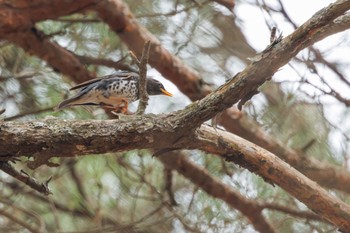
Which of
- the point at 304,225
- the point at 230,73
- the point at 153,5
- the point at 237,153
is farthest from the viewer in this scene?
the point at 153,5

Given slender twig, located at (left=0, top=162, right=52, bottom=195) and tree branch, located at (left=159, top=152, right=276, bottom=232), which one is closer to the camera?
slender twig, located at (left=0, top=162, right=52, bottom=195)

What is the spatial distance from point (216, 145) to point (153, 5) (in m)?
1.12

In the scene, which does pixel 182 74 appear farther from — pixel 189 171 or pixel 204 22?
pixel 189 171

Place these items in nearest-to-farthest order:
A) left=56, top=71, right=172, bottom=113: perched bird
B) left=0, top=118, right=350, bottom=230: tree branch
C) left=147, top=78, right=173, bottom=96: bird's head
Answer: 1. left=0, top=118, right=350, bottom=230: tree branch
2. left=56, top=71, right=172, bottom=113: perched bird
3. left=147, top=78, right=173, bottom=96: bird's head

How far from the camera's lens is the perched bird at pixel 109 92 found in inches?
84.4

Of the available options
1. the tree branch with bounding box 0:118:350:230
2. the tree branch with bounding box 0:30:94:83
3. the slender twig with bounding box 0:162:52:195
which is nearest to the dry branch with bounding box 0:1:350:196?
the tree branch with bounding box 0:30:94:83

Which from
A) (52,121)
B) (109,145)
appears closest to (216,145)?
(109,145)

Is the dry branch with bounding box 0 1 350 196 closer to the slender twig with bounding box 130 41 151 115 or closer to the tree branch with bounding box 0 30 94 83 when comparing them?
the tree branch with bounding box 0 30 94 83

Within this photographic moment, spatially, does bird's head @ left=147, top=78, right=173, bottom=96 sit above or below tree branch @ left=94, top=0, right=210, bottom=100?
below

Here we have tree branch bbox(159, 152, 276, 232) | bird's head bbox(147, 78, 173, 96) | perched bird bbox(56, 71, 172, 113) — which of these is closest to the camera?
perched bird bbox(56, 71, 172, 113)

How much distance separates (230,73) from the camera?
8.17 feet

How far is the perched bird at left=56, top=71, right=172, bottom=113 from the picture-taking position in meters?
2.14

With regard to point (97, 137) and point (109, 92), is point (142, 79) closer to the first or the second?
point (97, 137)

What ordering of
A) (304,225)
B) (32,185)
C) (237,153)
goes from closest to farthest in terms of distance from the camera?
(32,185) → (237,153) → (304,225)
